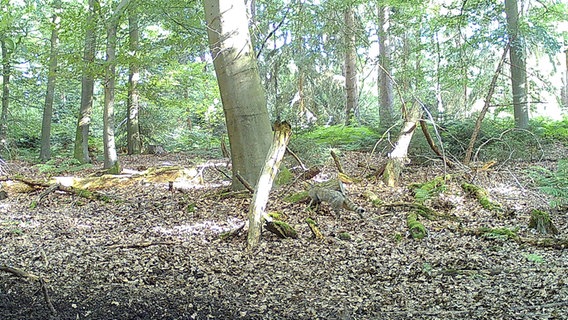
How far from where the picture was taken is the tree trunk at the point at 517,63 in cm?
895

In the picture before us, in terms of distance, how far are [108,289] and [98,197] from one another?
3905 mm

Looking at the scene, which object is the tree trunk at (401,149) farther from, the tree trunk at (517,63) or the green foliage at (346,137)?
the green foliage at (346,137)

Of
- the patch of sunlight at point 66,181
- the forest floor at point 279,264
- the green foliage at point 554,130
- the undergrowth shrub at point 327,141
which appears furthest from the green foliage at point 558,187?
the patch of sunlight at point 66,181

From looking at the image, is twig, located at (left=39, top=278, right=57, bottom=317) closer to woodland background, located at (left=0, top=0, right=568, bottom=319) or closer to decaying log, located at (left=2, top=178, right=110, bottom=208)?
woodland background, located at (left=0, top=0, right=568, bottom=319)

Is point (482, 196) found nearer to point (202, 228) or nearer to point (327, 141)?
point (202, 228)

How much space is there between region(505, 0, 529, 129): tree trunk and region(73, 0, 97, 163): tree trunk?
26.1 ft

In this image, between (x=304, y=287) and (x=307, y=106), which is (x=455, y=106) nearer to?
(x=307, y=106)

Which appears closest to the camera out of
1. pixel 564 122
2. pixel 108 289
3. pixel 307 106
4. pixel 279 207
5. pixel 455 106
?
pixel 108 289


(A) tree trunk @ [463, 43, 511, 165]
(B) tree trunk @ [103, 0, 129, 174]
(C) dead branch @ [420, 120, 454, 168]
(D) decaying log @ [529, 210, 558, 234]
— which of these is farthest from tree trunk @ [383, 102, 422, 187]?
(B) tree trunk @ [103, 0, 129, 174]

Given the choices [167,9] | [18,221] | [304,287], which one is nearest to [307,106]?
[167,9]

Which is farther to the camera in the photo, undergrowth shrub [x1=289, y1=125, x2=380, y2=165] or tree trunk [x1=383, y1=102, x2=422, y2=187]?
undergrowth shrub [x1=289, y1=125, x2=380, y2=165]

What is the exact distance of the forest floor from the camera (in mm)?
3402

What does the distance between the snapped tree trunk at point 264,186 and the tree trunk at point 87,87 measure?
5.54 metres

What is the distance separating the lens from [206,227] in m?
5.59
